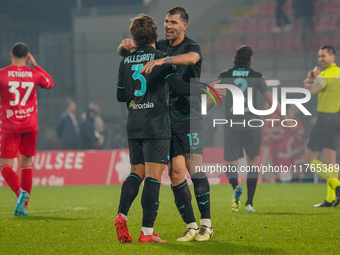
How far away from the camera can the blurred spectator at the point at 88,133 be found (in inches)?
745

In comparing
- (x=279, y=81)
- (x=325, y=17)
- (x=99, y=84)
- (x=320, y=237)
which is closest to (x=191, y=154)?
(x=320, y=237)

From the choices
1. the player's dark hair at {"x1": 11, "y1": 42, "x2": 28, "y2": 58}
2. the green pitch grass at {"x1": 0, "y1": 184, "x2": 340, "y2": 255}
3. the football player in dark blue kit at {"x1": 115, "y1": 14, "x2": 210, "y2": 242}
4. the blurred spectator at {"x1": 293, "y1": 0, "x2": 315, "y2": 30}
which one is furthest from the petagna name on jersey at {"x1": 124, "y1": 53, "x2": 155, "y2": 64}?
the blurred spectator at {"x1": 293, "y1": 0, "x2": 315, "y2": 30}

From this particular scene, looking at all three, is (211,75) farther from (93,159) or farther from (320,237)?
(320,237)

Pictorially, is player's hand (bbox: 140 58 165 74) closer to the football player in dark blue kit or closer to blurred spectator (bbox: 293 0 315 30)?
the football player in dark blue kit

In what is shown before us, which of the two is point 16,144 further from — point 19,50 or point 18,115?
point 19,50

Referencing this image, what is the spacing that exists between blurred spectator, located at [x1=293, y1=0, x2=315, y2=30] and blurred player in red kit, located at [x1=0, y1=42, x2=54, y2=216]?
1515 centimetres

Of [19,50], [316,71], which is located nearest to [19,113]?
[19,50]

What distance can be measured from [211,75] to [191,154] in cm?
1543

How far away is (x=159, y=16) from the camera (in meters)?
24.5

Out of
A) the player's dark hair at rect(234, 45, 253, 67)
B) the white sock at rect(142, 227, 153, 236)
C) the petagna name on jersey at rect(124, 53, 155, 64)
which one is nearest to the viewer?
the petagna name on jersey at rect(124, 53, 155, 64)

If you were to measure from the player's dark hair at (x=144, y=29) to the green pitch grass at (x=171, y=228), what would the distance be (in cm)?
177

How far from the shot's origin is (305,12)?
75.9 ft

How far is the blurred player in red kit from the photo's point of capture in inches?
359

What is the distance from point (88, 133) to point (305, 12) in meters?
9.13
